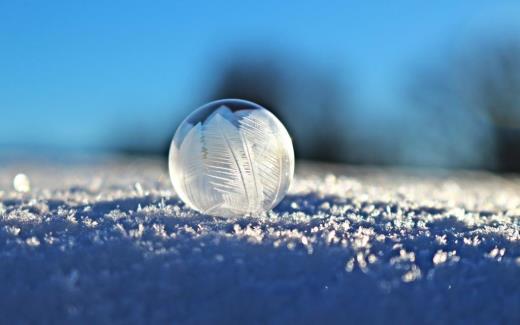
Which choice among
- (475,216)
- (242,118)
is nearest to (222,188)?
(242,118)

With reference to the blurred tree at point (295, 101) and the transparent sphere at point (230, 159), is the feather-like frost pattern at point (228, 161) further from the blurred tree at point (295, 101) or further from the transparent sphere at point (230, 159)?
the blurred tree at point (295, 101)

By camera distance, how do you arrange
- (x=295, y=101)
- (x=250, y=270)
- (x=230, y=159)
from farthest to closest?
(x=295, y=101), (x=230, y=159), (x=250, y=270)

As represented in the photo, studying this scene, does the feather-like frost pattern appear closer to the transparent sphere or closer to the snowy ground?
the transparent sphere

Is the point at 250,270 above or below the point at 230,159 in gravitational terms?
below

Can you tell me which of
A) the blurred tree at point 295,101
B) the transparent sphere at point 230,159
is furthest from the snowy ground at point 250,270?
the blurred tree at point 295,101

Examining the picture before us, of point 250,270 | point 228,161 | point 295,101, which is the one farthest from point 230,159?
point 295,101

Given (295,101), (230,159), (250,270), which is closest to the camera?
(250,270)

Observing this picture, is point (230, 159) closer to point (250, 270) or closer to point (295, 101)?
point (250, 270)
